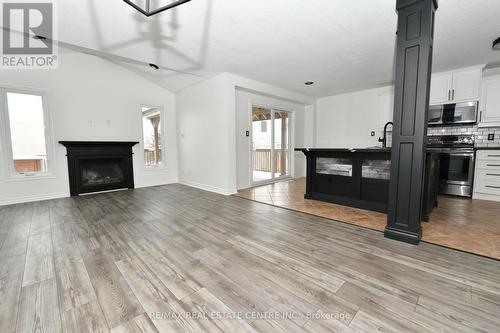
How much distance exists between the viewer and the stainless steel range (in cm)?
410

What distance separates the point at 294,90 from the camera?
19.3ft

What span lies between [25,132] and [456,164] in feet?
28.4

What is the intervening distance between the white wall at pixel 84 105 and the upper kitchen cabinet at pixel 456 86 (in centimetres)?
650

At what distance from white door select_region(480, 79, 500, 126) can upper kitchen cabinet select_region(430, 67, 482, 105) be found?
0.36 metres

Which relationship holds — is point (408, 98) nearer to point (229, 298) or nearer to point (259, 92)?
point (229, 298)

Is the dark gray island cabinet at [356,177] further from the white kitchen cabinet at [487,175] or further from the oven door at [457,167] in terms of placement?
the white kitchen cabinet at [487,175]

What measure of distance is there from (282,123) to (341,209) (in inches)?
137

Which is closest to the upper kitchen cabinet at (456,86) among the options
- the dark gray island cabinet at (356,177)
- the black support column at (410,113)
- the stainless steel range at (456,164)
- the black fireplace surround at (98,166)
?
the stainless steel range at (456,164)

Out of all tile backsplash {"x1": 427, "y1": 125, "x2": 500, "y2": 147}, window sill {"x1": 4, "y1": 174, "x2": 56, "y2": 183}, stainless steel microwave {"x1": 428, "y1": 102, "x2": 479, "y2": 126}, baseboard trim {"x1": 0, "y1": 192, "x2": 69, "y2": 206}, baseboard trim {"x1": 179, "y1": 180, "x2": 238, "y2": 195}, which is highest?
stainless steel microwave {"x1": 428, "y1": 102, "x2": 479, "y2": 126}

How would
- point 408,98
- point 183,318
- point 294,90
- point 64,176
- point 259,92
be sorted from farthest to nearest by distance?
point 294,90 < point 259,92 < point 64,176 < point 408,98 < point 183,318

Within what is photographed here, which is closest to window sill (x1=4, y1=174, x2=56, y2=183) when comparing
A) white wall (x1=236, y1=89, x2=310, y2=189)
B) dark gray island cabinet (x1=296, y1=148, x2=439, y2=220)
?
white wall (x1=236, y1=89, x2=310, y2=189)

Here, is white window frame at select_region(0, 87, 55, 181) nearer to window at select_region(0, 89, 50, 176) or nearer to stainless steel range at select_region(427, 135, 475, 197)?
window at select_region(0, 89, 50, 176)

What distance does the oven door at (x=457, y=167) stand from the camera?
4.09 meters

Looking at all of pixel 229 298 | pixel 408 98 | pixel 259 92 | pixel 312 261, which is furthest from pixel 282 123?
pixel 229 298
